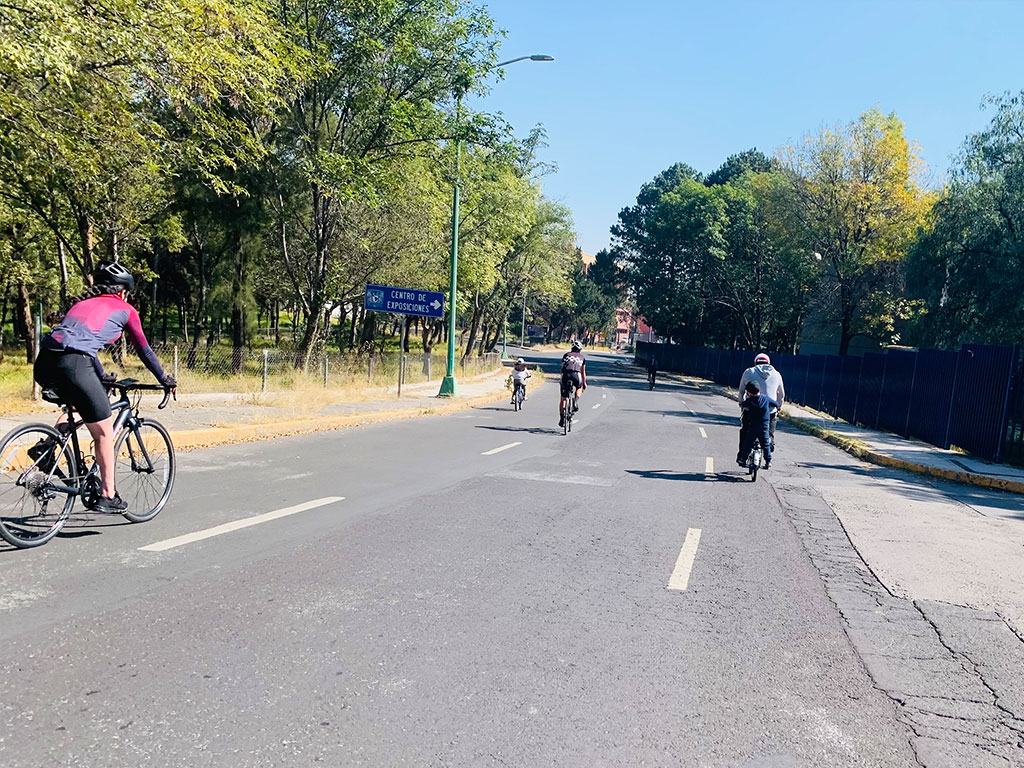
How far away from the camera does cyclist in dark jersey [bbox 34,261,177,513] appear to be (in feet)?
17.8

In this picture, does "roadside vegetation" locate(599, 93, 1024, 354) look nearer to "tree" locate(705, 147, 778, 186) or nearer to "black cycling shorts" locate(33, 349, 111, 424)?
"tree" locate(705, 147, 778, 186)

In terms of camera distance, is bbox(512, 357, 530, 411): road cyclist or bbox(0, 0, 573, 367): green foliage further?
bbox(512, 357, 530, 411): road cyclist

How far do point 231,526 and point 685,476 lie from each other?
6.76m

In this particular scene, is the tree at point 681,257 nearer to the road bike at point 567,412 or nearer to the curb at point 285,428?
the curb at point 285,428

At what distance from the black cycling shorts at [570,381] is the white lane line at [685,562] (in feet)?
29.4

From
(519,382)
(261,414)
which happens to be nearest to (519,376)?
(519,382)

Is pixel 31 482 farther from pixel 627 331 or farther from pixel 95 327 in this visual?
pixel 627 331

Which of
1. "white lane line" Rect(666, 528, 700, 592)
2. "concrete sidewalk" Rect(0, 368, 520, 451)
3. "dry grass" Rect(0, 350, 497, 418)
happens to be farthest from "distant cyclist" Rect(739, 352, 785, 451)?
"dry grass" Rect(0, 350, 497, 418)

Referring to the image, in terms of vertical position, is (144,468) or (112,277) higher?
(112,277)

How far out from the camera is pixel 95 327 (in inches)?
219

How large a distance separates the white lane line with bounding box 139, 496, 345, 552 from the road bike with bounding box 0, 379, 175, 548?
598 mm

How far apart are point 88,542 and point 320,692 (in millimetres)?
3232

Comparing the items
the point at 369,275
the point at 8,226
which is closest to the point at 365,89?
the point at 369,275

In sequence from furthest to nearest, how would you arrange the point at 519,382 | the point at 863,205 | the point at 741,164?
the point at 741,164 < the point at 863,205 < the point at 519,382
